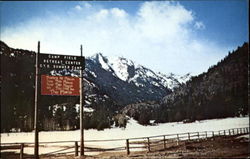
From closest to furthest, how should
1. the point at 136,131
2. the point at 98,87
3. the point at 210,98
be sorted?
the point at 98,87 < the point at 136,131 < the point at 210,98

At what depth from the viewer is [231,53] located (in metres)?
10.2

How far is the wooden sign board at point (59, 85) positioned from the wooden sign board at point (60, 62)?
31 centimetres

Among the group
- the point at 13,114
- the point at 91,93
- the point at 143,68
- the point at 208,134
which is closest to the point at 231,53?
the point at 143,68

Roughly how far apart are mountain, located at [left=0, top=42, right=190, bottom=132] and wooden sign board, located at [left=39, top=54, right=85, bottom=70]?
32.6 inches

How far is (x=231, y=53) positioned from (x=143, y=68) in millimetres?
3149

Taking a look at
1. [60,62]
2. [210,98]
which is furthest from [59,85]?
[210,98]

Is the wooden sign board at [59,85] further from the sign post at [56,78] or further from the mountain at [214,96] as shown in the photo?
the mountain at [214,96]

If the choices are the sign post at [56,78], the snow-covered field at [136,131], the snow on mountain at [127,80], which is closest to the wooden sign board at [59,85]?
the sign post at [56,78]

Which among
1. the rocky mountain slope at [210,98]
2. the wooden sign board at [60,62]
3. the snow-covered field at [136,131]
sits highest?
the wooden sign board at [60,62]

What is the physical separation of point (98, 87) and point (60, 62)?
2.31 m

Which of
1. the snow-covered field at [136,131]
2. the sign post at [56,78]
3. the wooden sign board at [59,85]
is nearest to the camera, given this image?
the sign post at [56,78]

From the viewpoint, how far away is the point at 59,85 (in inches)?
333

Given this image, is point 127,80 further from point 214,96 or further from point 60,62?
point 214,96

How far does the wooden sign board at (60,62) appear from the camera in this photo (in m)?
8.18
